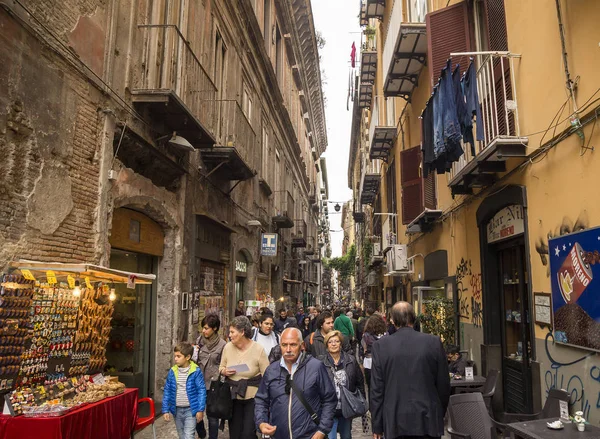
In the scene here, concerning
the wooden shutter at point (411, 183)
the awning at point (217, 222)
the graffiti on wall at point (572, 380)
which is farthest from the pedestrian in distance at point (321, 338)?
the wooden shutter at point (411, 183)

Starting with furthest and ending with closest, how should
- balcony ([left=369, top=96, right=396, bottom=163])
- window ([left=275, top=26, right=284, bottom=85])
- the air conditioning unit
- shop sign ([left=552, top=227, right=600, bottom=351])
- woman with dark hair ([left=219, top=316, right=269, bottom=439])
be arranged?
window ([left=275, top=26, right=284, bottom=85]) < balcony ([left=369, top=96, right=396, bottom=163]) < the air conditioning unit < woman with dark hair ([left=219, top=316, right=269, bottom=439]) < shop sign ([left=552, top=227, right=600, bottom=351])

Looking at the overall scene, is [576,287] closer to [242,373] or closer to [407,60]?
[242,373]

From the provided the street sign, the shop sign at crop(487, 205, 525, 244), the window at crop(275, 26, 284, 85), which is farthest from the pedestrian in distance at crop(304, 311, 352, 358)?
the window at crop(275, 26, 284, 85)

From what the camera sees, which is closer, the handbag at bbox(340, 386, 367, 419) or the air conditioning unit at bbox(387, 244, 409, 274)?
the handbag at bbox(340, 386, 367, 419)

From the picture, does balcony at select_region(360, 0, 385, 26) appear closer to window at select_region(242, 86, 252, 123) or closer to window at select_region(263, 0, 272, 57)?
window at select_region(263, 0, 272, 57)

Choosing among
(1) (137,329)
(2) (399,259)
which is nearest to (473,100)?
(1) (137,329)

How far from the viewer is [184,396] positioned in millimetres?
5664

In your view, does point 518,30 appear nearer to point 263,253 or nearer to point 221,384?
point 221,384

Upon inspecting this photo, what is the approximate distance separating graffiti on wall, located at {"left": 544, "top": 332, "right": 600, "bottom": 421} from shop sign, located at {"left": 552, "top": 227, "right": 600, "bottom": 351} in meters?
0.23

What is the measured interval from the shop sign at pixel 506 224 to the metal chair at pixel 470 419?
8.44 feet

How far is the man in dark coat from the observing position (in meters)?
4.19

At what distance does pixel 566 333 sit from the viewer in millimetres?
5230

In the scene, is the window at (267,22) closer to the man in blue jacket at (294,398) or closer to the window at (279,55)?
the window at (279,55)

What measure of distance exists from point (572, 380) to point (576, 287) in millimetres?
1000
